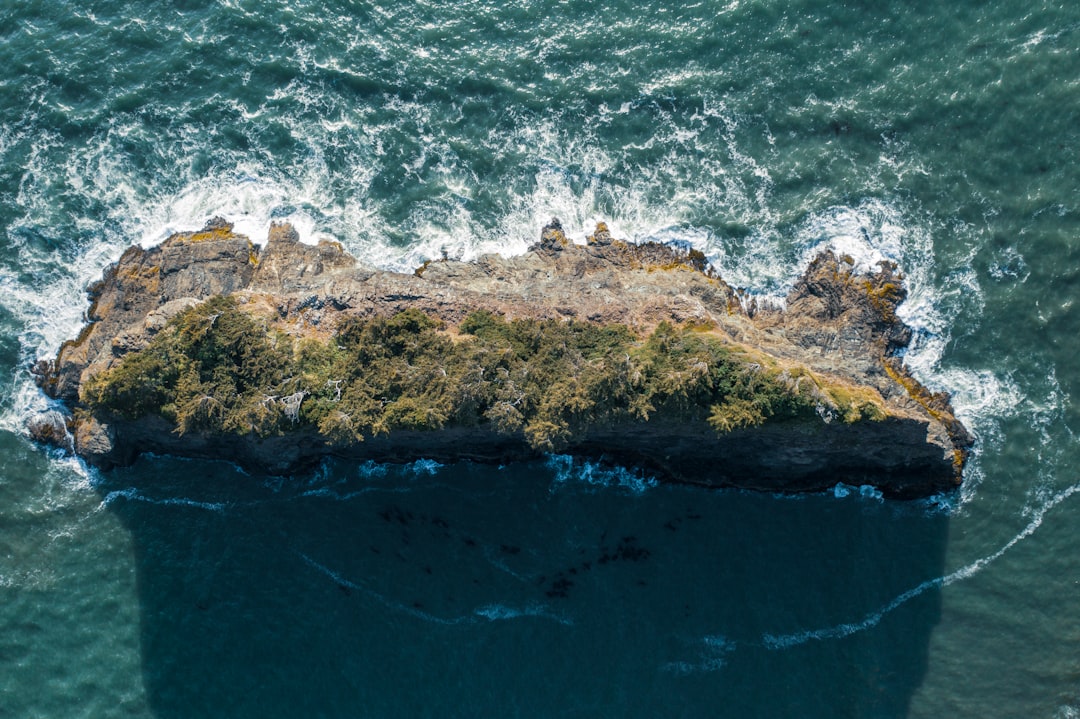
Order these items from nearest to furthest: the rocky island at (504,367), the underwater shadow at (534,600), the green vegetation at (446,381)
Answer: the green vegetation at (446,381), the rocky island at (504,367), the underwater shadow at (534,600)

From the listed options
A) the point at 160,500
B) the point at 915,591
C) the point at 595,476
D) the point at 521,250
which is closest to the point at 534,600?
the point at 595,476

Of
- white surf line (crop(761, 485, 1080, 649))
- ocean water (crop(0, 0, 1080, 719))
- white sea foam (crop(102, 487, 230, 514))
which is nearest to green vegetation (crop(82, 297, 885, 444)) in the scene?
white sea foam (crop(102, 487, 230, 514))

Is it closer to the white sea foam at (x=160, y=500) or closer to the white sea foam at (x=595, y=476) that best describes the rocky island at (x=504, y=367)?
the white sea foam at (x=595, y=476)

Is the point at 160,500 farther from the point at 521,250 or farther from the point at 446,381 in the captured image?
the point at 521,250

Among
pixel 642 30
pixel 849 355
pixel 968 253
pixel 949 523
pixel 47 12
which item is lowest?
pixel 949 523

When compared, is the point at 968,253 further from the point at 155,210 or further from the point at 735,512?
the point at 155,210

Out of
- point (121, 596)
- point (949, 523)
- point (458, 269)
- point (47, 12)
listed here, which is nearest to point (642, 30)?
point (458, 269)

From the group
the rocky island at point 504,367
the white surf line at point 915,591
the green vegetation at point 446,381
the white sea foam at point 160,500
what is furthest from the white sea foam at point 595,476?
the white sea foam at point 160,500
